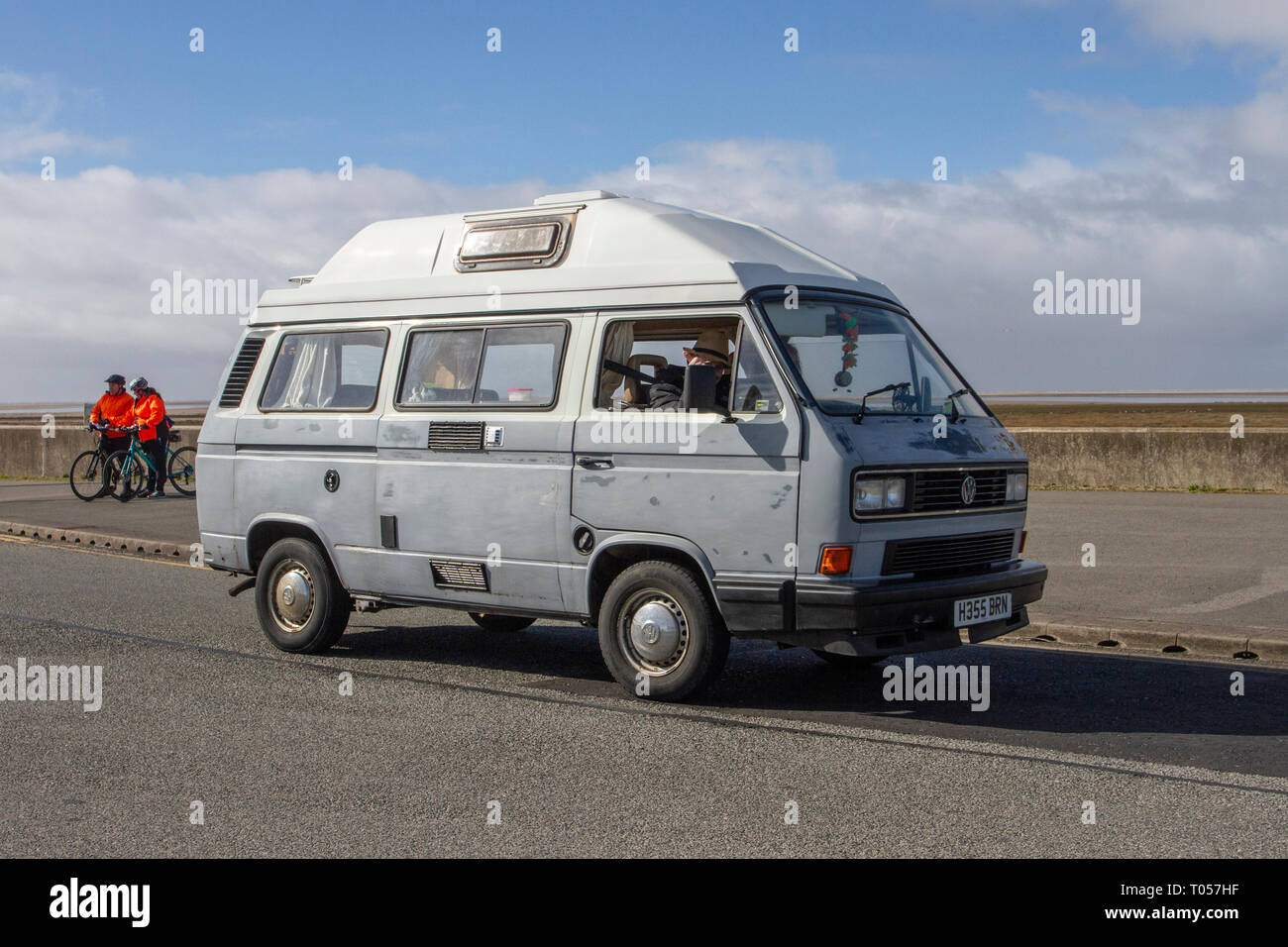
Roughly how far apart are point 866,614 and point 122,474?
18.1 metres

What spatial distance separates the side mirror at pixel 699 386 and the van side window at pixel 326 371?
247cm

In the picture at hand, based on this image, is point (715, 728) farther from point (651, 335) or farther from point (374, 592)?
point (374, 592)

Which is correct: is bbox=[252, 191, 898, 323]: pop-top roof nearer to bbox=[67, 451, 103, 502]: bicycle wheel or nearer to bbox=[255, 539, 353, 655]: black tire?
bbox=[255, 539, 353, 655]: black tire

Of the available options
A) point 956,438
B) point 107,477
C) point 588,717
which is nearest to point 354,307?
point 588,717

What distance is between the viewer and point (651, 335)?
25.1 feet

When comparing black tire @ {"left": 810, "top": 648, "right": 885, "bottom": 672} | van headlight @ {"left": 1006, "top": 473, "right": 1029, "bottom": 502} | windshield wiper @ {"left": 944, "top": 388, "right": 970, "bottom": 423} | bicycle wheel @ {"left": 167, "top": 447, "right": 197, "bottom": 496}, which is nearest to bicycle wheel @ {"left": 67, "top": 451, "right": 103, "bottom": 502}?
bicycle wheel @ {"left": 167, "top": 447, "right": 197, "bottom": 496}

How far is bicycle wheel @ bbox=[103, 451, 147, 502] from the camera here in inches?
862

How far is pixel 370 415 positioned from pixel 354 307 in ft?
2.55

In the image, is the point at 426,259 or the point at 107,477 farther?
the point at 107,477

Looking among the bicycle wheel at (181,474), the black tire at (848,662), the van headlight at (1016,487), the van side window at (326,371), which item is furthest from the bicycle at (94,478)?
→ the van headlight at (1016,487)

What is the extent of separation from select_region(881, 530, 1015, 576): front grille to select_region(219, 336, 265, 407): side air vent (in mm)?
4753

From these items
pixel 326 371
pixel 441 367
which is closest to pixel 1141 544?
pixel 441 367

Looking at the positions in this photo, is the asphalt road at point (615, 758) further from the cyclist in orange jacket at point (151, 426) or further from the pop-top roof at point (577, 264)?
the cyclist in orange jacket at point (151, 426)

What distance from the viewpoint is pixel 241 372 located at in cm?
940
